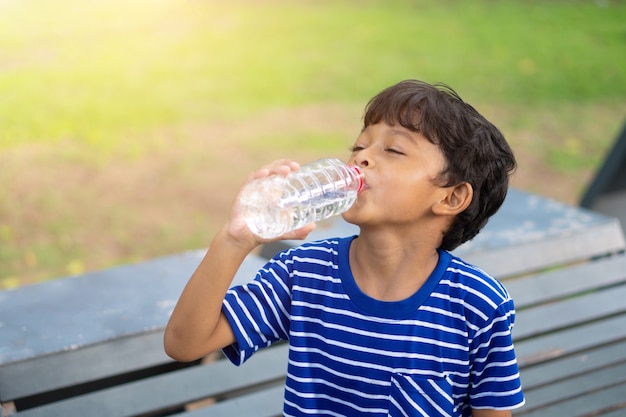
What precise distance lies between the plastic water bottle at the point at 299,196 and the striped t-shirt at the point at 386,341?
0.54 feet

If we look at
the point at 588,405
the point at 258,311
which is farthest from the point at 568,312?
the point at 258,311

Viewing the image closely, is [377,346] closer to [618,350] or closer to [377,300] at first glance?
[377,300]

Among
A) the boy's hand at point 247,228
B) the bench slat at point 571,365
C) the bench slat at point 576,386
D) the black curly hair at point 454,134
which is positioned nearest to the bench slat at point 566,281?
the bench slat at point 571,365

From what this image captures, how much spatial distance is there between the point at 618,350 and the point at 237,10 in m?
9.68

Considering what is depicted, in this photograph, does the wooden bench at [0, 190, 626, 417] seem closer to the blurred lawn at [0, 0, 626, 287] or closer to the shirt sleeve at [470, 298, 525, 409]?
the shirt sleeve at [470, 298, 525, 409]

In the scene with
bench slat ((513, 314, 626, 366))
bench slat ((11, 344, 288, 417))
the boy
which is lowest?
bench slat ((513, 314, 626, 366))

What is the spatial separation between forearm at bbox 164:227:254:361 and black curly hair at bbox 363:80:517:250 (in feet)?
1.53

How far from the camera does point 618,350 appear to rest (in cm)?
326

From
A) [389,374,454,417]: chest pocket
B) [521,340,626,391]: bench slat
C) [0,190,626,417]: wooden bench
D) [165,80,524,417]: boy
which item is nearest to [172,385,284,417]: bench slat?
[0,190,626,417]: wooden bench

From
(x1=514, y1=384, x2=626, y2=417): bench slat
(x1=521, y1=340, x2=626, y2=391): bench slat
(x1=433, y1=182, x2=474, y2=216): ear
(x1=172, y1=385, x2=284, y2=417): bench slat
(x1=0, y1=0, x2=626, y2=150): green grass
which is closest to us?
(x1=433, y1=182, x2=474, y2=216): ear

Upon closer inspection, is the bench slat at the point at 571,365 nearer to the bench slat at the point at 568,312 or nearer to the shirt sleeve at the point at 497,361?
the bench slat at the point at 568,312

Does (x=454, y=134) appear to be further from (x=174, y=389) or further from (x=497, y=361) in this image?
(x=174, y=389)

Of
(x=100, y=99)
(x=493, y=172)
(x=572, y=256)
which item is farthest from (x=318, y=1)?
→ (x=493, y=172)

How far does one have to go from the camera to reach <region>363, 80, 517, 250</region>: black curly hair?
1952 mm
